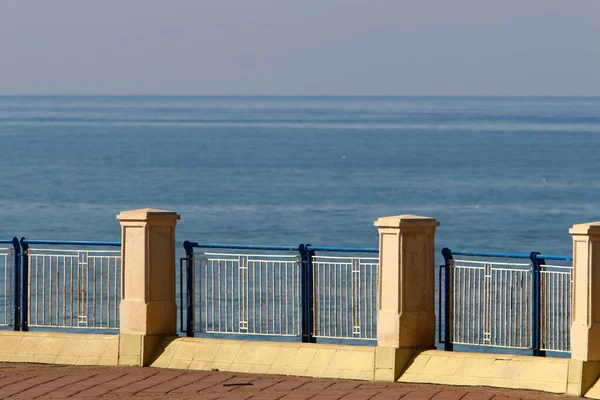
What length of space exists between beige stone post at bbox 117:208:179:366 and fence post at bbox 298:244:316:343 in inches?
56.1

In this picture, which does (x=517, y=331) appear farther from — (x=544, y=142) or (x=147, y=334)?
(x=544, y=142)

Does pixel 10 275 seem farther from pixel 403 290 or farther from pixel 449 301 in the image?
pixel 449 301

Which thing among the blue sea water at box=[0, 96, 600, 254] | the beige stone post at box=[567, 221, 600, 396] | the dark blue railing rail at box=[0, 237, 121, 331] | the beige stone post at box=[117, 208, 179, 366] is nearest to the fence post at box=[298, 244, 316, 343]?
the beige stone post at box=[117, 208, 179, 366]

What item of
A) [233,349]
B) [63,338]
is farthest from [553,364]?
[63,338]

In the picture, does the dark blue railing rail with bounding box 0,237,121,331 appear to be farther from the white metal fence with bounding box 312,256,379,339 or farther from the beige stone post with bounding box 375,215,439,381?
the beige stone post with bounding box 375,215,439,381

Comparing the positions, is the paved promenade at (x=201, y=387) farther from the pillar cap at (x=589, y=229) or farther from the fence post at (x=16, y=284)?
the fence post at (x=16, y=284)

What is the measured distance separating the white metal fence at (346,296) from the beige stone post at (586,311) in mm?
2526

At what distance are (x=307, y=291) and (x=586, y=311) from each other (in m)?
3.31

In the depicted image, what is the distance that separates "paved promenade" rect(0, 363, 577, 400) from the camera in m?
11.9

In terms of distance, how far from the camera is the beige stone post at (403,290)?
1312 cm

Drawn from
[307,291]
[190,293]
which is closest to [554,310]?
[307,291]

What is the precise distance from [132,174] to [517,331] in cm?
8794

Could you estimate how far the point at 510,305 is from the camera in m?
13.4

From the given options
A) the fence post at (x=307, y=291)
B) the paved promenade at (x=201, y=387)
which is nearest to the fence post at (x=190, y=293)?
the paved promenade at (x=201, y=387)
